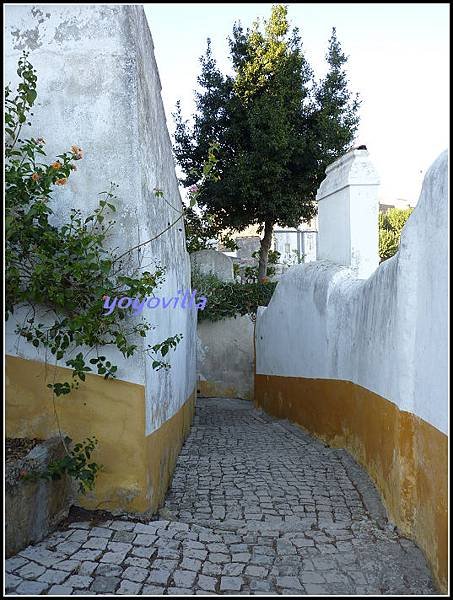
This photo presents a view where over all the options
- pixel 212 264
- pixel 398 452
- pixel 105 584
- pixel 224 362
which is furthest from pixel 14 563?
pixel 212 264

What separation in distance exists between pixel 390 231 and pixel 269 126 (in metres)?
12.4

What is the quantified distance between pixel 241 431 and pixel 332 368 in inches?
98.3

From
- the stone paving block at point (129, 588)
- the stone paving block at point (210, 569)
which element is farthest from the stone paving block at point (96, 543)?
the stone paving block at point (210, 569)

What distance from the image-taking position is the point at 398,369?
181 inches

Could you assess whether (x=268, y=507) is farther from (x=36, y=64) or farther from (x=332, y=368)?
(x=36, y=64)

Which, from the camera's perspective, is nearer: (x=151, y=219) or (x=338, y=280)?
(x=151, y=219)

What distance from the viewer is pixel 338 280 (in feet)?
26.7

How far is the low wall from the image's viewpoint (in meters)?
3.53

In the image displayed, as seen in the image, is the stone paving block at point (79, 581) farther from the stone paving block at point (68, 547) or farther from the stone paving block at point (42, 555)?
the stone paving block at point (68, 547)

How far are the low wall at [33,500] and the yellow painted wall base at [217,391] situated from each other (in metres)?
12.1

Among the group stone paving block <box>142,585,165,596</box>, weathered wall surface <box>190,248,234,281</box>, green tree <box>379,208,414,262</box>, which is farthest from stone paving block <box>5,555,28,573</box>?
green tree <box>379,208,414,262</box>

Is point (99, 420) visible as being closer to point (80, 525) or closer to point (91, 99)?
point (80, 525)

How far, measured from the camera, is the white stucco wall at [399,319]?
3.76m

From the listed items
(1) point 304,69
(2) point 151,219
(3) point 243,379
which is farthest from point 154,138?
(1) point 304,69
